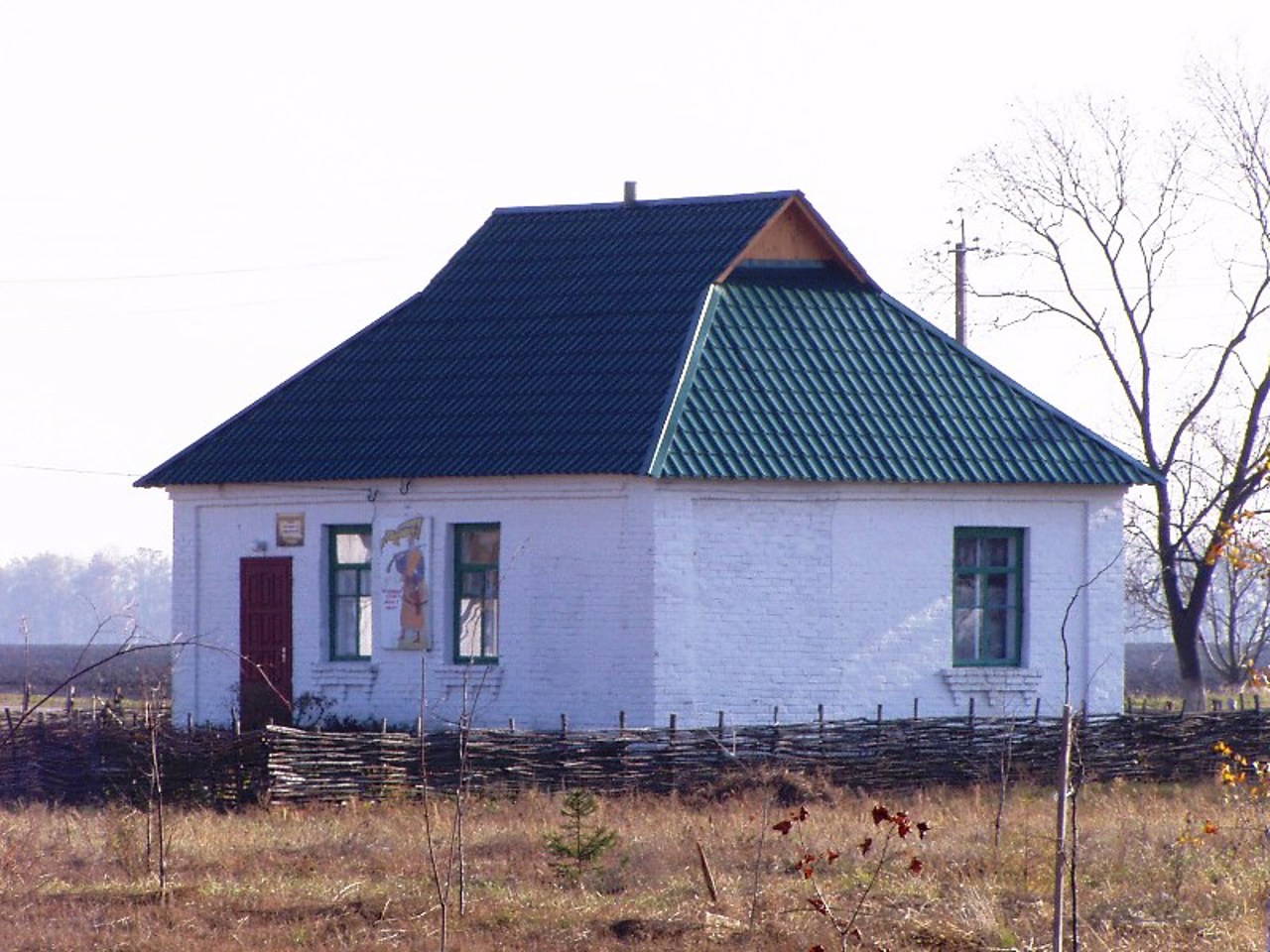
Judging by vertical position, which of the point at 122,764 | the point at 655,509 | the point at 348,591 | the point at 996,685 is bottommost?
the point at 122,764

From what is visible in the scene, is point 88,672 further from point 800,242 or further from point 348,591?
point 800,242

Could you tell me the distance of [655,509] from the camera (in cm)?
2259

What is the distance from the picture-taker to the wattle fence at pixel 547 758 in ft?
65.4

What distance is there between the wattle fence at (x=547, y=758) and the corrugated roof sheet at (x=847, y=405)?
2.98 m

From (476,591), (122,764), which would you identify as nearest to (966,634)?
(476,591)

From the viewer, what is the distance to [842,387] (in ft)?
80.5

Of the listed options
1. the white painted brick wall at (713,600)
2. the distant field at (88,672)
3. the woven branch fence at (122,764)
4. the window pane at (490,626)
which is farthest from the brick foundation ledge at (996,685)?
the distant field at (88,672)

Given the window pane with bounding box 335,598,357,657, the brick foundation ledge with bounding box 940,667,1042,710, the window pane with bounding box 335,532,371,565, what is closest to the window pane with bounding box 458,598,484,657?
the window pane with bounding box 335,532,371,565

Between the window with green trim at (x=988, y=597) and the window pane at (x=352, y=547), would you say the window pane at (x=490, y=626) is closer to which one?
the window pane at (x=352, y=547)

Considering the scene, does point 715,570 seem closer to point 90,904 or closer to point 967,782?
point 967,782

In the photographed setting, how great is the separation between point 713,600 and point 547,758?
3154 millimetres

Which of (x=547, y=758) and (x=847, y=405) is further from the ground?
(x=847, y=405)

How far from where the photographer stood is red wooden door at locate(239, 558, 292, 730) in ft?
83.0

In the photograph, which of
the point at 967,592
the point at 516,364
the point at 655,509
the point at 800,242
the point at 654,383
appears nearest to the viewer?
the point at 655,509
